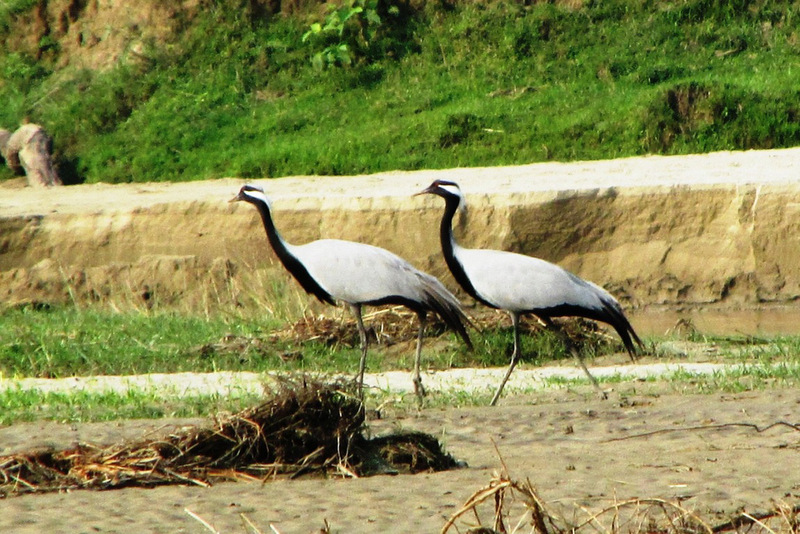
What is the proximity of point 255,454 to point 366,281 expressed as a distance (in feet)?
11.1

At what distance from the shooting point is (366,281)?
8.39 meters

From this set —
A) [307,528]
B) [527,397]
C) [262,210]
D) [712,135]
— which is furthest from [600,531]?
[712,135]

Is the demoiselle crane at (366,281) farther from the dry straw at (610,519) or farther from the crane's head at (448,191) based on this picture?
the dry straw at (610,519)

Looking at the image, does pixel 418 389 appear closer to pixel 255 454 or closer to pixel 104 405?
pixel 104 405

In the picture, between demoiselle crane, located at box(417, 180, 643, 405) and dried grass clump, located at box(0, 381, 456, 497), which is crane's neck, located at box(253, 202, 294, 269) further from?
dried grass clump, located at box(0, 381, 456, 497)

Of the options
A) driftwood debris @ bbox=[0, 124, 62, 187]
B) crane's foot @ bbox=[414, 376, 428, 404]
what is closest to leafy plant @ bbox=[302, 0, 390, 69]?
driftwood debris @ bbox=[0, 124, 62, 187]

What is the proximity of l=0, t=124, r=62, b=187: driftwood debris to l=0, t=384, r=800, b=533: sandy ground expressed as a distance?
10230 millimetres

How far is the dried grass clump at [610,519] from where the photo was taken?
130 inches

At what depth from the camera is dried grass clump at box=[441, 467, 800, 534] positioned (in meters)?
3.31

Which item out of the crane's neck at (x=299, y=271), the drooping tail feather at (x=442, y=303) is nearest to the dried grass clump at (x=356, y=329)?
the crane's neck at (x=299, y=271)

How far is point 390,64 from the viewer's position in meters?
17.2

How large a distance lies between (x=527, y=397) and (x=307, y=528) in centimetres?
338

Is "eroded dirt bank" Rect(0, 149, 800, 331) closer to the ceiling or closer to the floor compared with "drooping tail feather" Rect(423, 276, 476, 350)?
closer to the floor

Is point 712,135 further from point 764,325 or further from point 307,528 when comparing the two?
point 307,528
